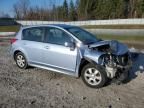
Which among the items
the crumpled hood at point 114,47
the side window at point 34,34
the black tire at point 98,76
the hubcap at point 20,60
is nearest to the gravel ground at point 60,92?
the black tire at point 98,76

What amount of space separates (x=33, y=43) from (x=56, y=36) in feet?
3.40

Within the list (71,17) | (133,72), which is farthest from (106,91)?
(71,17)

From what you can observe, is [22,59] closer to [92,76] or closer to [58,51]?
[58,51]

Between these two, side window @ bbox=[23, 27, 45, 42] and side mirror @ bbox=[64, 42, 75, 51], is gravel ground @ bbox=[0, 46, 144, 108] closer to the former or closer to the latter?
side mirror @ bbox=[64, 42, 75, 51]

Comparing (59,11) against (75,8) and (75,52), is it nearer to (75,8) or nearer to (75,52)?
(75,8)

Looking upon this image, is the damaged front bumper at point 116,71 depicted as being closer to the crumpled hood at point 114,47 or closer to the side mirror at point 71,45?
the crumpled hood at point 114,47

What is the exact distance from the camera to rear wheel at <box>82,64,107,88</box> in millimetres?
7363

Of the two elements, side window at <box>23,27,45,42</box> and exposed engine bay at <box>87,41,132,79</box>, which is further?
side window at <box>23,27,45,42</box>

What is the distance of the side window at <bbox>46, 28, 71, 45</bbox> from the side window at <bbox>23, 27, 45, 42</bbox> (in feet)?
0.93

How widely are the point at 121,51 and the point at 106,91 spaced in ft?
4.28

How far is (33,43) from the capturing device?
9.06 metres

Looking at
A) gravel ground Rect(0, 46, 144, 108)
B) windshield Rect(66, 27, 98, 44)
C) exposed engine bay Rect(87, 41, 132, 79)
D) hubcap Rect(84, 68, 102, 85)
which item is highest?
windshield Rect(66, 27, 98, 44)

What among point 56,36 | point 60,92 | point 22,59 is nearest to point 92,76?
point 60,92

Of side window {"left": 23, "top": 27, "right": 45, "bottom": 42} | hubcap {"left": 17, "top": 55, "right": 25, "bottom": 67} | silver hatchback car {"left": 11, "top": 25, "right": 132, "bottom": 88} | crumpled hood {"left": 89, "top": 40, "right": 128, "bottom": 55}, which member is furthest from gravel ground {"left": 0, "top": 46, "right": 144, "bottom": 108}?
side window {"left": 23, "top": 27, "right": 45, "bottom": 42}
